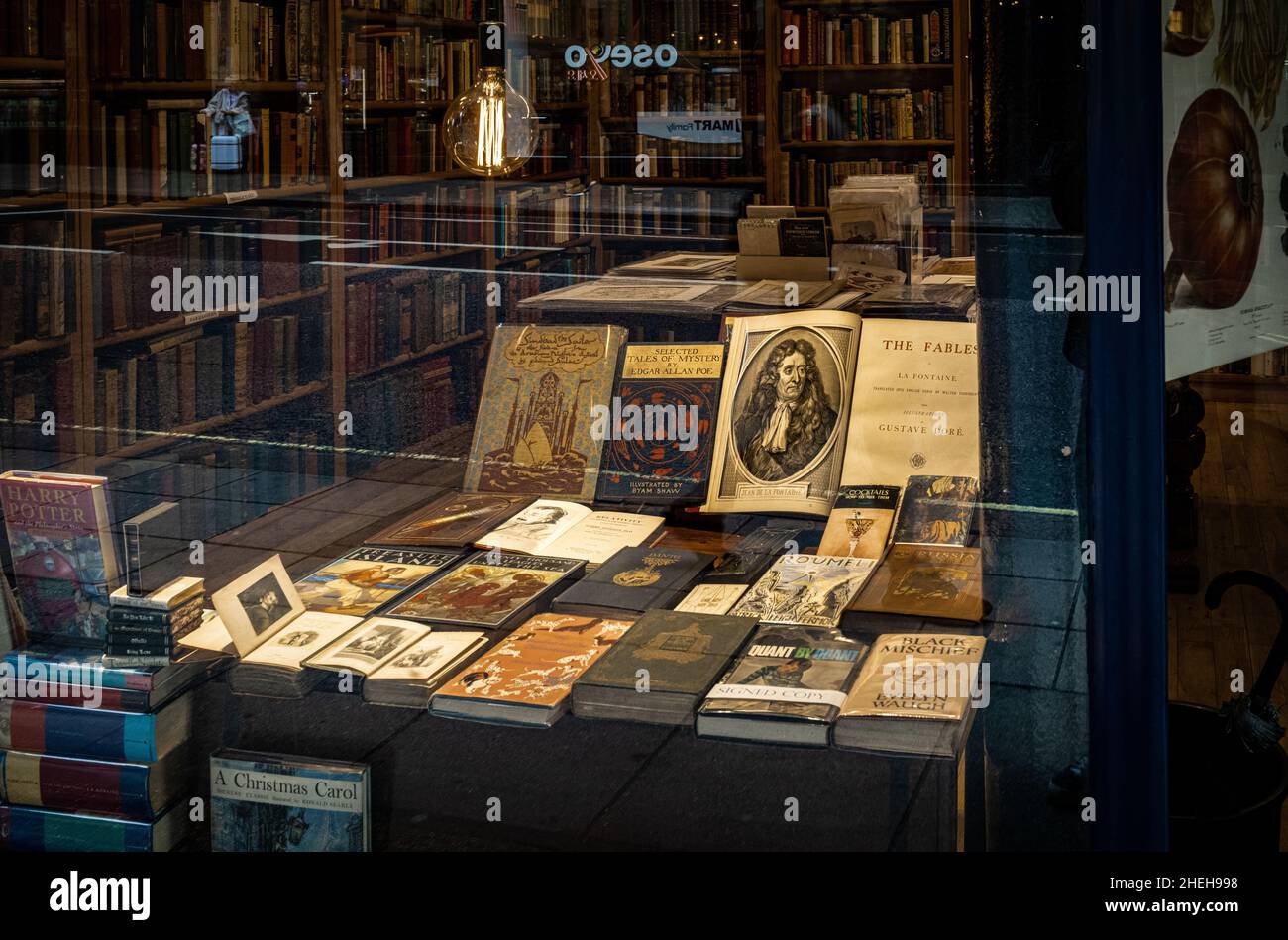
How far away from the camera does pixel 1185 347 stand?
3.35 ft

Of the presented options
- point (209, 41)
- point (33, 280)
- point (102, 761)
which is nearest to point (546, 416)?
point (102, 761)

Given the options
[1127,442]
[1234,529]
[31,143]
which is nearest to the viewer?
[1127,442]

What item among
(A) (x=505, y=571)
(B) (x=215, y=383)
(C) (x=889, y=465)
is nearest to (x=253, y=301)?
(B) (x=215, y=383)

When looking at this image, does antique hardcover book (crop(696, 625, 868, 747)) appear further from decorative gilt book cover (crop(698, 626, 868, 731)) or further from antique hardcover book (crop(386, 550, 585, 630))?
antique hardcover book (crop(386, 550, 585, 630))

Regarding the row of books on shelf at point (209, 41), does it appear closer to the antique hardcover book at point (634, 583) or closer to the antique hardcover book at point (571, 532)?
the antique hardcover book at point (571, 532)

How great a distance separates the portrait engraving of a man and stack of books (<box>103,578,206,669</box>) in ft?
2.37

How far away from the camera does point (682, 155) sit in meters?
3.97

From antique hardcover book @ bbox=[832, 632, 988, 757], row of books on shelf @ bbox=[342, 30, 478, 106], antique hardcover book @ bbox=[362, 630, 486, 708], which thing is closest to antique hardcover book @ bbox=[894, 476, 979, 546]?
antique hardcover book @ bbox=[832, 632, 988, 757]

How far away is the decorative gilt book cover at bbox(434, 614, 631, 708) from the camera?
127 centimetres

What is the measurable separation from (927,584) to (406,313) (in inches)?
79.7

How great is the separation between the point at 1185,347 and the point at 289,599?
1000mm

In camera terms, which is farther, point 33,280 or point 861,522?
point 33,280

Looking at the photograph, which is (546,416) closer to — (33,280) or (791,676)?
(791,676)
